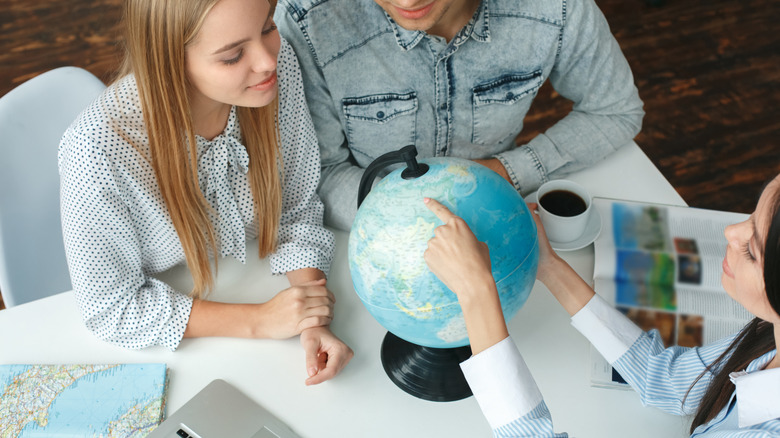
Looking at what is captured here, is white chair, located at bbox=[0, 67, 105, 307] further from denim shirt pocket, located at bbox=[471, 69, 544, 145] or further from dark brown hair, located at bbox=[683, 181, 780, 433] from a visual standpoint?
dark brown hair, located at bbox=[683, 181, 780, 433]

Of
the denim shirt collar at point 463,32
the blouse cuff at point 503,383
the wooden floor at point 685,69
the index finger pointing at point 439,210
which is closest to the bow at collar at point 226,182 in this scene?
the denim shirt collar at point 463,32

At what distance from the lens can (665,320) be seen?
138 centimetres

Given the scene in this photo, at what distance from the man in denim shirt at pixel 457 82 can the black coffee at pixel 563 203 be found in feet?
0.53

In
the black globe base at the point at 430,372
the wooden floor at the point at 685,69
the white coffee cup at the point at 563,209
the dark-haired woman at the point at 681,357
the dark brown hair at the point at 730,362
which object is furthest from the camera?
the wooden floor at the point at 685,69

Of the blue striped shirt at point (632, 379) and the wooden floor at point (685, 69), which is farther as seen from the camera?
the wooden floor at point (685, 69)

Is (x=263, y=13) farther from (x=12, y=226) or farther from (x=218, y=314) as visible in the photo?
(x=12, y=226)

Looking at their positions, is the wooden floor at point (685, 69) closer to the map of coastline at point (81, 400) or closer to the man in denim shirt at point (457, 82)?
the man in denim shirt at point (457, 82)

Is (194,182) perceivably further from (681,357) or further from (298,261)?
(681,357)

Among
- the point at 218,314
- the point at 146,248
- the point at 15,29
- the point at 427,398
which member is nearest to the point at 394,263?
the point at 427,398

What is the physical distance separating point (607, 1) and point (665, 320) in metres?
2.51

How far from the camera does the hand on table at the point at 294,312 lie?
1346mm

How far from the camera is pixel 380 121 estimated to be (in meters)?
1.59

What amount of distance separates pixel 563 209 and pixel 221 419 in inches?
30.3

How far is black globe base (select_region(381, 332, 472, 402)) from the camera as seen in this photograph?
1.28m
